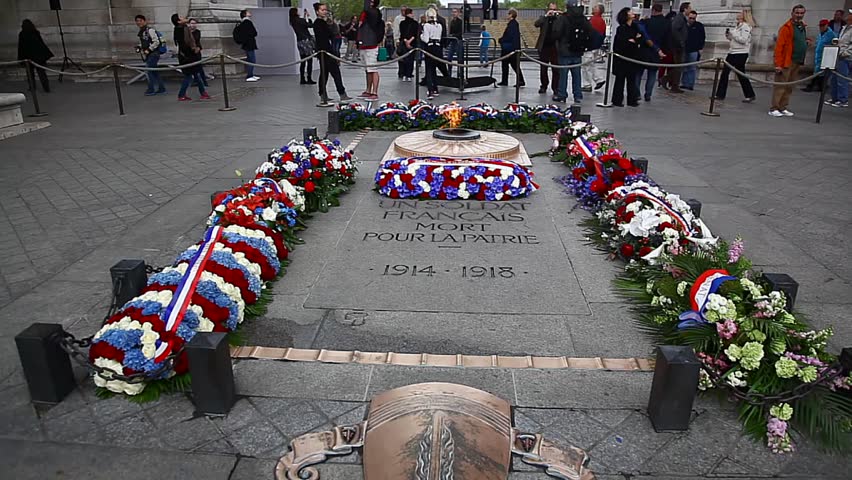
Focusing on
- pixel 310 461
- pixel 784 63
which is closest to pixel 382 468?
pixel 310 461

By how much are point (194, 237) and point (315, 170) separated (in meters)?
1.33

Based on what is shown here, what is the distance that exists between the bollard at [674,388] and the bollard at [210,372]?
188cm

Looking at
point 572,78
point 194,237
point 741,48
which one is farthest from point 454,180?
point 741,48

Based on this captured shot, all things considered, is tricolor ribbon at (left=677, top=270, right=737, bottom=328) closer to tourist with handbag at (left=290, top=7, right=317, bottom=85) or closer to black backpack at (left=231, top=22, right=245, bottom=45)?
tourist with handbag at (left=290, top=7, right=317, bottom=85)

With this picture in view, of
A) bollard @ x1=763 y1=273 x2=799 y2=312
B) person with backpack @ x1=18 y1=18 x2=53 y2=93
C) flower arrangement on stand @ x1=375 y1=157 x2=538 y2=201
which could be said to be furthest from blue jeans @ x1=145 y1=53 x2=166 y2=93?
bollard @ x1=763 y1=273 x2=799 y2=312

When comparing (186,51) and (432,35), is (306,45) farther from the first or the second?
(186,51)

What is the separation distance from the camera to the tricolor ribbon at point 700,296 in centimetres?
331

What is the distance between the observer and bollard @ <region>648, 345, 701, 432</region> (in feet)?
8.82

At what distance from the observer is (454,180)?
5918 millimetres

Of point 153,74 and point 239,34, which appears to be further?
point 239,34

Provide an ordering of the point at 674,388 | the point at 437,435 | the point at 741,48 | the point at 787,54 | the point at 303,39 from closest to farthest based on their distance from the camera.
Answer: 1. the point at 437,435
2. the point at 674,388
3. the point at 787,54
4. the point at 741,48
5. the point at 303,39

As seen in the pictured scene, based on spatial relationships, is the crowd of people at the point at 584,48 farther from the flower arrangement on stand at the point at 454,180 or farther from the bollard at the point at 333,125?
the flower arrangement on stand at the point at 454,180

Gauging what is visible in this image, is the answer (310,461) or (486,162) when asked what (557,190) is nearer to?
(486,162)

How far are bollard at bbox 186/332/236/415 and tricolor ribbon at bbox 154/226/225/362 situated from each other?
0.87 feet
